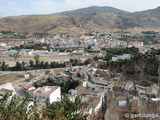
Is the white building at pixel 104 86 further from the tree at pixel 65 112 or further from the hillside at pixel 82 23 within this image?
the hillside at pixel 82 23

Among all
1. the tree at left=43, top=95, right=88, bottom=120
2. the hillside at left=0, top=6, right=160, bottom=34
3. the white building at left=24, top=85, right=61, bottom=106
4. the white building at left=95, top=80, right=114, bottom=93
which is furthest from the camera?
the hillside at left=0, top=6, right=160, bottom=34

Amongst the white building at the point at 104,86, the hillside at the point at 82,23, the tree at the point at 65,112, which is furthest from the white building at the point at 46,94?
the hillside at the point at 82,23

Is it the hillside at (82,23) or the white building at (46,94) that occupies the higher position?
the hillside at (82,23)

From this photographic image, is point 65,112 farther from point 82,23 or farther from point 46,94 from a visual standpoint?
point 82,23

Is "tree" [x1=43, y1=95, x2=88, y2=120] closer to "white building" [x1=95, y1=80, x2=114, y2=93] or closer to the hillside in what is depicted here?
"white building" [x1=95, y1=80, x2=114, y2=93]

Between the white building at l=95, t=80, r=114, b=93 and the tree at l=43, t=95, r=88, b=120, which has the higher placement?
the tree at l=43, t=95, r=88, b=120

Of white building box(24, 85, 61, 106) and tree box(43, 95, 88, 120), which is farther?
white building box(24, 85, 61, 106)

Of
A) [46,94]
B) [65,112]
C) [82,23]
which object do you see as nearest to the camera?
[65,112]

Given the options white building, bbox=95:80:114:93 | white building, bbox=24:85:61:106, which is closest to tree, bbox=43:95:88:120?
white building, bbox=24:85:61:106

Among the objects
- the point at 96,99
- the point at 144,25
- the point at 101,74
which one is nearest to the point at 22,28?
the point at 144,25

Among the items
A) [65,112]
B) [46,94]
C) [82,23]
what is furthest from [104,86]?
[82,23]

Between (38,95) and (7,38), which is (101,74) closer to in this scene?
(38,95)

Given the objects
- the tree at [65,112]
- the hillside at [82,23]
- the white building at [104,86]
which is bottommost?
the white building at [104,86]
